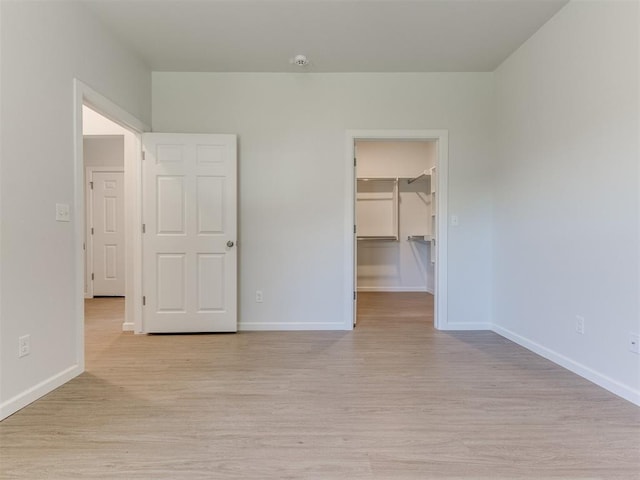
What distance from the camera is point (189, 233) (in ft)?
10.8

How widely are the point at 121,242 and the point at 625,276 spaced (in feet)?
20.2

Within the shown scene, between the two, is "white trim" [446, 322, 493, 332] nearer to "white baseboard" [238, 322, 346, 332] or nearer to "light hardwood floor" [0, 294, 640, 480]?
"light hardwood floor" [0, 294, 640, 480]

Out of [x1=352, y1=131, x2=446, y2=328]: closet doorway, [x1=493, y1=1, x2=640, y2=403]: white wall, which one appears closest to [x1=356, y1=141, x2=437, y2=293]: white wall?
[x1=352, y1=131, x2=446, y2=328]: closet doorway

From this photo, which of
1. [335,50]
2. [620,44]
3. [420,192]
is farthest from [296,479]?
[420,192]

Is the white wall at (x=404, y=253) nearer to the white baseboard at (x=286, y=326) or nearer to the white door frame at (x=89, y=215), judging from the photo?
the white baseboard at (x=286, y=326)

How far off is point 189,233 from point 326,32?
2.11 m

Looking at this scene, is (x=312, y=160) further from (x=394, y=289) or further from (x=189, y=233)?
(x=394, y=289)

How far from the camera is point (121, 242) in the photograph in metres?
5.63

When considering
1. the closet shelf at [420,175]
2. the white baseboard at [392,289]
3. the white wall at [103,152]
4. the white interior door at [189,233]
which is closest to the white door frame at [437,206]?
the white interior door at [189,233]

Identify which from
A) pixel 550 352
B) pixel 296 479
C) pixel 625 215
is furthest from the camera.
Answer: pixel 550 352

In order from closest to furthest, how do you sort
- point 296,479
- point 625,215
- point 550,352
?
1. point 296,479
2. point 625,215
3. point 550,352

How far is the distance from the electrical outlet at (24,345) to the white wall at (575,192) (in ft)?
11.1

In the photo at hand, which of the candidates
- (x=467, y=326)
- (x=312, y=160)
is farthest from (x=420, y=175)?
(x=467, y=326)

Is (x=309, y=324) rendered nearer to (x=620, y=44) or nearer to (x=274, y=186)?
(x=274, y=186)
